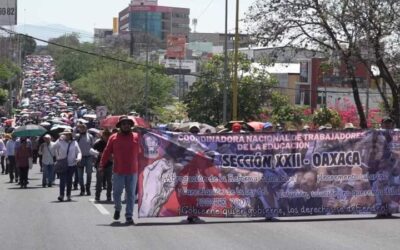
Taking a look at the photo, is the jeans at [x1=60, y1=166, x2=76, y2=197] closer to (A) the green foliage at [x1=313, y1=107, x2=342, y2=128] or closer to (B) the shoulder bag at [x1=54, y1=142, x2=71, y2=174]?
(B) the shoulder bag at [x1=54, y1=142, x2=71, y2=174]

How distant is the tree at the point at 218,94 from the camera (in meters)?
54.6

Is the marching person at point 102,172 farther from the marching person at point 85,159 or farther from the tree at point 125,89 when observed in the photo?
the tree at point 125,89

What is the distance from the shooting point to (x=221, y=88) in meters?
54.1

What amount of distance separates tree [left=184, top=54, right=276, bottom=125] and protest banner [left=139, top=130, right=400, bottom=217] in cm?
3882

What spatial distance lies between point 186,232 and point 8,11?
50399mm

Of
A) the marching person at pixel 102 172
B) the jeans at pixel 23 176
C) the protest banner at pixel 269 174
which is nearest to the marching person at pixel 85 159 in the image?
the marching person at pixel 102 172

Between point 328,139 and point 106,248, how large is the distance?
5.07 metres

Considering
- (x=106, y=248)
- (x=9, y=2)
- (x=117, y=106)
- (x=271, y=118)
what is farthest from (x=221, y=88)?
(x=106, y=248)

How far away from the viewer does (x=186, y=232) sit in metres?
12.7

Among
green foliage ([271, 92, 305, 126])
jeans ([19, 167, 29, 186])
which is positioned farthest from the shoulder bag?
green foliage ([271, 92, 305, 126])

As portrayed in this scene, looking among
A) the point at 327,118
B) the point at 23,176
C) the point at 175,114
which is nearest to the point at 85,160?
the point at 23,176

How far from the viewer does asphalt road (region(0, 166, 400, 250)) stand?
11352mm

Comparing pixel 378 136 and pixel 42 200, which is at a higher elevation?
pixel 378 136

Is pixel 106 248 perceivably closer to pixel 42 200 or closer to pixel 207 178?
pixel 207 178
